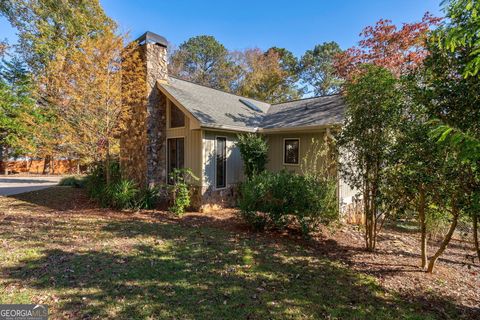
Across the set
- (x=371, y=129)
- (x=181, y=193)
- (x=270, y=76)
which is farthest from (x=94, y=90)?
(x=270, y=76)

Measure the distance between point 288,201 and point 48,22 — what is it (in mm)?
19674

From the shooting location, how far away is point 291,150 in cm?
967

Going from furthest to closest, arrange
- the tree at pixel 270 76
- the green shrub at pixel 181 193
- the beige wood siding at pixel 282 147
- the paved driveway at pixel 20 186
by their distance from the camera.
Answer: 1. the tree at pixel 270 76
2. the paved driveway at pixel 20 186
3. the beige wood siding at pixel 282 147
4. the green shrub at pixel 181 193

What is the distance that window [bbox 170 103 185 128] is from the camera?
923cm

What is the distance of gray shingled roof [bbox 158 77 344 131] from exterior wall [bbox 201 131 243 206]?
0.60m

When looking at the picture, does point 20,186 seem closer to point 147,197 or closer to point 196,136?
point 147,197

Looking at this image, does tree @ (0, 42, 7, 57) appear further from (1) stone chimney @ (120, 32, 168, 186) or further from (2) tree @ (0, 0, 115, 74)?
(1) stone chimney @ (120, 32, 168, 186)

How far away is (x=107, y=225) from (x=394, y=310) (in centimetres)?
646

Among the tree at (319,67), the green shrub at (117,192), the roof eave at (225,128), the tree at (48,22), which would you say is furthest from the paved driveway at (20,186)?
the tree at (319,67)

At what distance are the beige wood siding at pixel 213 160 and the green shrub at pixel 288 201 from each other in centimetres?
253

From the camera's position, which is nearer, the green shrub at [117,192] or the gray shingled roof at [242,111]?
the green shrub at [117,192]

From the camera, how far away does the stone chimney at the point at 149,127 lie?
362 inches

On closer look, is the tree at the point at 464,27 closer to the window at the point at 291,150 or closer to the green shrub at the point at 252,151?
the green shrub at the point at 252,151

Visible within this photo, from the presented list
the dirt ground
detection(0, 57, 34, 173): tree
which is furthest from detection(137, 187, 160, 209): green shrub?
detection(0, 57, 34, 173): tree
